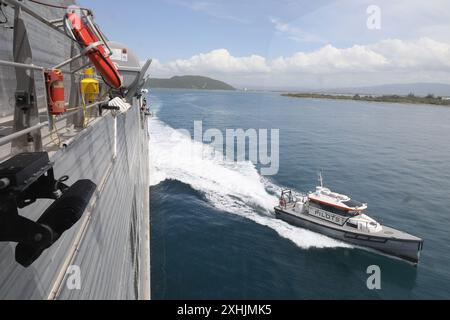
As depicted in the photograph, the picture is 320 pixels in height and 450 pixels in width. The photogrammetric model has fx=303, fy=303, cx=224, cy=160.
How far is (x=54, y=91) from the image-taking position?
424 cm

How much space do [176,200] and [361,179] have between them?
2354cm

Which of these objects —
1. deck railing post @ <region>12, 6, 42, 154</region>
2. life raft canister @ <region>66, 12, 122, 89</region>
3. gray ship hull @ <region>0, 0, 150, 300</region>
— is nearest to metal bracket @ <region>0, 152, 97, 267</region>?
gray ship hull @ <region>0, 0, 150, 300</region>

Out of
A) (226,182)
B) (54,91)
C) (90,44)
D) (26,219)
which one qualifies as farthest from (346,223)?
(26,219)

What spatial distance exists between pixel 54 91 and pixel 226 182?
28201 millimetres

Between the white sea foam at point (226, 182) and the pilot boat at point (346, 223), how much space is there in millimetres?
783

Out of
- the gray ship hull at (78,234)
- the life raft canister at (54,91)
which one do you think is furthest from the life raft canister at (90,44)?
the life raft canister at (54,91)

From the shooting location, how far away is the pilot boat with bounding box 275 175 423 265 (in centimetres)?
2188

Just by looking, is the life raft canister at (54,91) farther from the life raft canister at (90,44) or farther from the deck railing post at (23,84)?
the life raft canister at (90,44)

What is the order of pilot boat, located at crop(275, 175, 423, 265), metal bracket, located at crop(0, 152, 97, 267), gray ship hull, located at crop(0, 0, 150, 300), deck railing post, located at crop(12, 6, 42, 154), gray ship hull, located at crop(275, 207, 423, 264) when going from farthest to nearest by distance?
pilot boat, located at crop(275, 175, 423, 265), gray ship hull, located at crop(275, 207, 423, 264), deck railing post, located at crop(12, 6, 42, 154), gray ship hull, located at crop(0, 0, 150, 300), metal bracket, located at crop(0, 152, 97, 267)

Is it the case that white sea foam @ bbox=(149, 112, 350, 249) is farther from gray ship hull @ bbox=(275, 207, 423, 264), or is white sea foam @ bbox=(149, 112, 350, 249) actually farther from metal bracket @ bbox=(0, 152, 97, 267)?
metal bracket @ bbox=(0, 152, 97, 267)

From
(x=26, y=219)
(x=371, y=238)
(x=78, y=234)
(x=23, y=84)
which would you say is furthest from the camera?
(x=371, y=238)

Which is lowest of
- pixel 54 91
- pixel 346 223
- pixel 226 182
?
pixel 346 223

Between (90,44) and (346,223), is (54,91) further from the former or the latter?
(346,223)

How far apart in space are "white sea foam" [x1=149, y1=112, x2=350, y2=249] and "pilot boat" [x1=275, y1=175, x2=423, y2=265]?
0.78m
